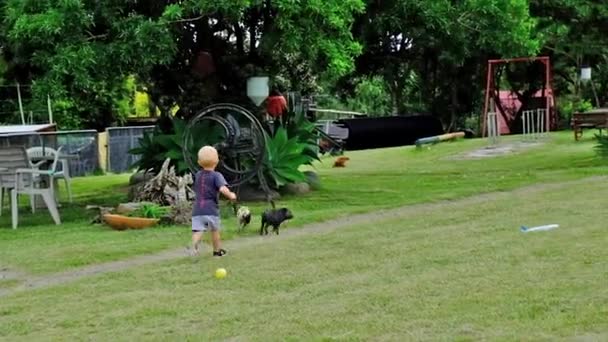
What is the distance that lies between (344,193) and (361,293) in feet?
24.6

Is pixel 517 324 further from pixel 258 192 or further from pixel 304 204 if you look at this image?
pixel 258 192

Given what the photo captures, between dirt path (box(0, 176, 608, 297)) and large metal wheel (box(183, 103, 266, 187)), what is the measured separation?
7.43 feet

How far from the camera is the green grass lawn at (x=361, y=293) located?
18.1 ft

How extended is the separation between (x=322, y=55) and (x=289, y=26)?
63cm

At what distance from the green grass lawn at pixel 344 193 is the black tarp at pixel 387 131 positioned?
771 cm

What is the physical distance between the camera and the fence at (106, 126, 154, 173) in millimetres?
23328

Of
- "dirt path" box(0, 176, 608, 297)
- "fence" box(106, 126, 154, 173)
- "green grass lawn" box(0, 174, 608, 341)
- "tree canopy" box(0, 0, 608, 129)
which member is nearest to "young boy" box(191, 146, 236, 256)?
"green grass lawn" box(0, 174, 608, 341)

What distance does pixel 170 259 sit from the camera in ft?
28.1

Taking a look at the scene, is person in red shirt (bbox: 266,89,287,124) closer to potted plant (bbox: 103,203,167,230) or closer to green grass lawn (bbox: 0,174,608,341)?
potted plant (bbox: 103,203,167,230)

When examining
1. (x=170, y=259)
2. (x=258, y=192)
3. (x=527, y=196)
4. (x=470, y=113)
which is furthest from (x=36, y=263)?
(x=470, y=113)

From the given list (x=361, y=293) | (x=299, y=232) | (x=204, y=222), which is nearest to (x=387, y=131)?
(x=299, y=232)

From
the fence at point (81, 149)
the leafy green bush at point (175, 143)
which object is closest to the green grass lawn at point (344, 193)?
the leafy green bush at point (175, 143)

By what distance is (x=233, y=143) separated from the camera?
42.5ft

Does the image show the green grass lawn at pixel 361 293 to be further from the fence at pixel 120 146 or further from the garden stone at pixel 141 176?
the fence at pixel 120 146
